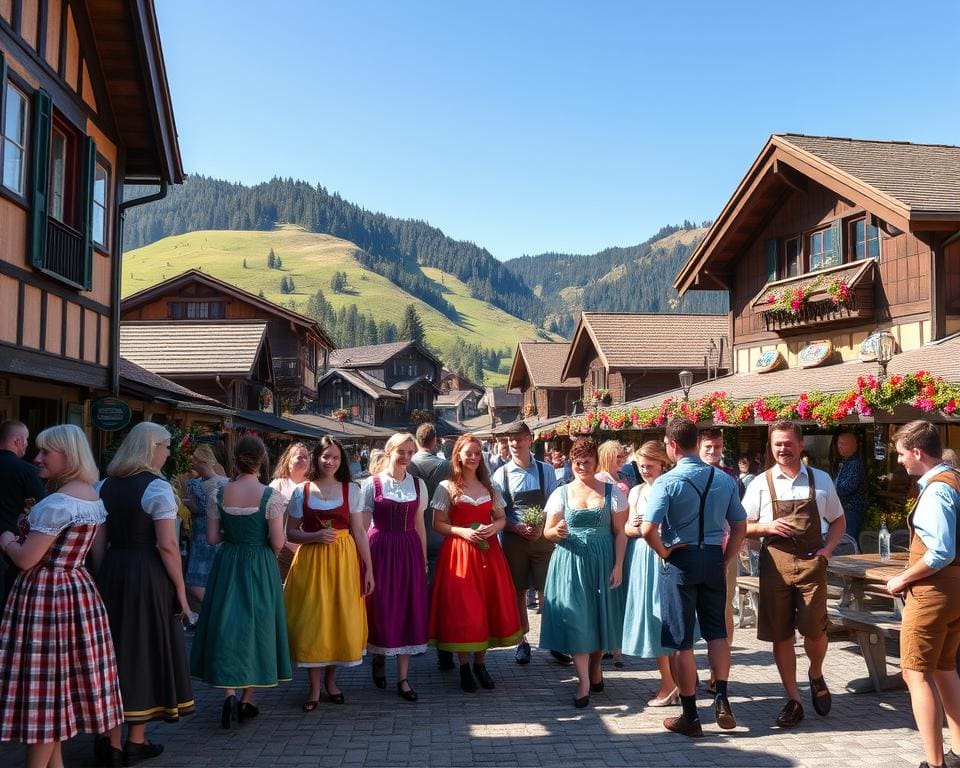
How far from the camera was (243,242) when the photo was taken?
19838cm

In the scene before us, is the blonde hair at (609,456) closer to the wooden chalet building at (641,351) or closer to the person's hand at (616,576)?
the person's hand at (616,576)

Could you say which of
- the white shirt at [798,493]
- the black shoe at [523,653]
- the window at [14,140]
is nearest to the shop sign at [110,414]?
the window at [14,140]

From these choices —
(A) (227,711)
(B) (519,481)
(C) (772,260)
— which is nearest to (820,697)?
(B) (519,481)

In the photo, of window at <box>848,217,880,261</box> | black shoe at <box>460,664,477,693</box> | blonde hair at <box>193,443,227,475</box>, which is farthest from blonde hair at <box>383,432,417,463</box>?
window at <box>848,217,880,261</box>

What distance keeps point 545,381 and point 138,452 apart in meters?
42.0

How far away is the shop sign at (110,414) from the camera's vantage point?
1137 centimetres

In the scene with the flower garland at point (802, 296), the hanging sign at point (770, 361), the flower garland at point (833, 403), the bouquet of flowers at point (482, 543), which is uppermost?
the flower garland at point (802, 296)

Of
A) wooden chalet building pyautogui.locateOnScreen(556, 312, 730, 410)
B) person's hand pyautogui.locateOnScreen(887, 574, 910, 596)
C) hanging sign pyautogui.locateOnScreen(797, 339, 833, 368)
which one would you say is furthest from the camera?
wooden chalet building pyautogui.locateOnScreen(556, 312, 730, 410)

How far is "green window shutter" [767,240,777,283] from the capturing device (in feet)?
59.4

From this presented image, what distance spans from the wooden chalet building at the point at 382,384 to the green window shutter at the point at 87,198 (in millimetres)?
48513

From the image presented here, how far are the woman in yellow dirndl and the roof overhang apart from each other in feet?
34.6

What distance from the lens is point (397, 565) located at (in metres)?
6.68

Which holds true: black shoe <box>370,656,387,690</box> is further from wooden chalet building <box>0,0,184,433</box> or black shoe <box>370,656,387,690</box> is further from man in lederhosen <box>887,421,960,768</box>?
wooden chalet building <box>0,0,184,433</box>

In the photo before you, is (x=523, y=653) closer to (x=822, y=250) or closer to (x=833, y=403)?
(x=833, y=403)
